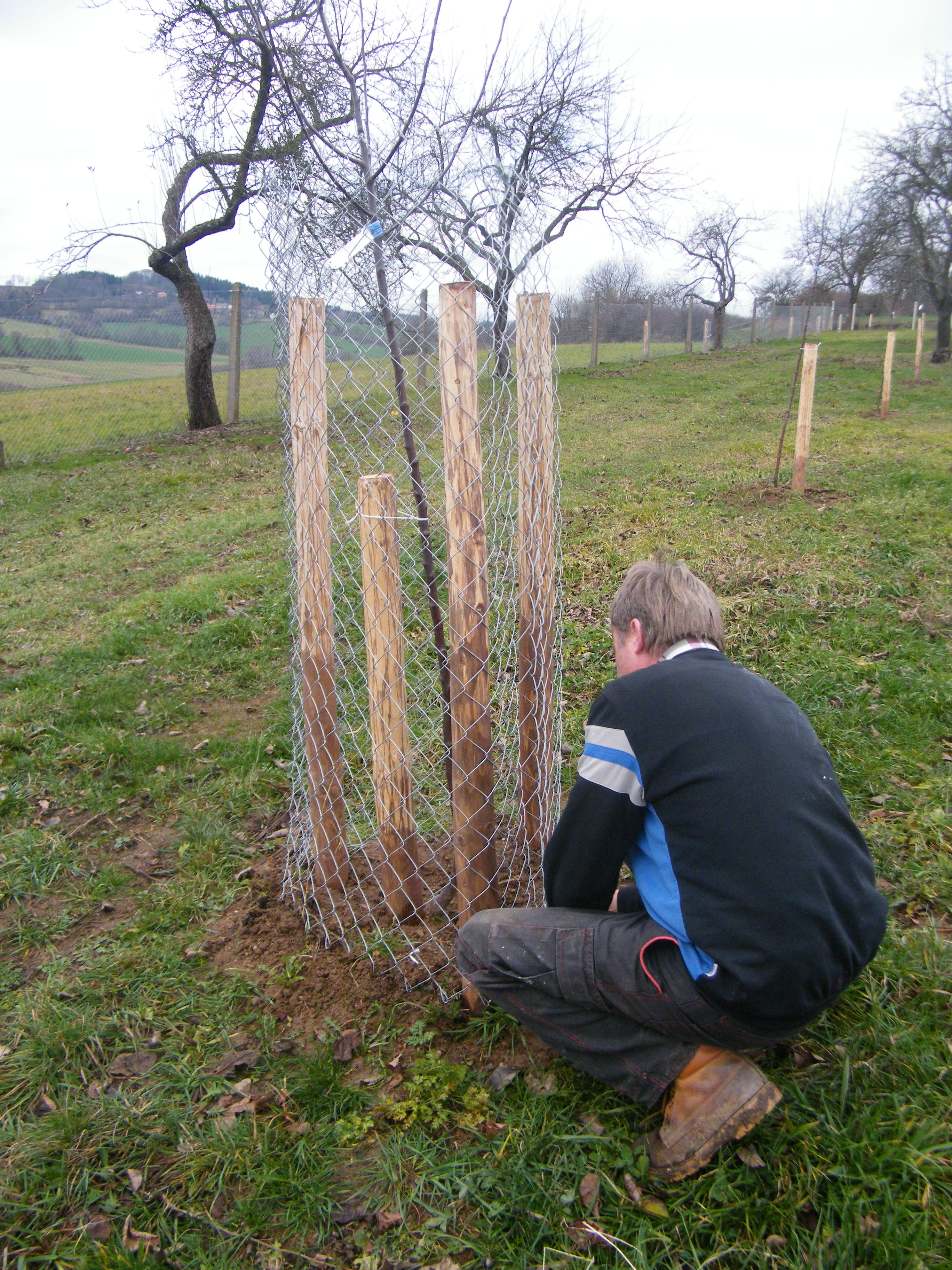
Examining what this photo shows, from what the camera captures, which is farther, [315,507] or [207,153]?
[207,153]

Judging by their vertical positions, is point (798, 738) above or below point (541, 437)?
below

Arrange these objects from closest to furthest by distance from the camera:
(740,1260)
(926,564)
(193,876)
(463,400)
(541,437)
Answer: (740,1260)
(463,400)
(541,437)
(193,876)
(926,564)

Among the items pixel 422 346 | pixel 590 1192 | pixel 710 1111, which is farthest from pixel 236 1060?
pixel 422 346

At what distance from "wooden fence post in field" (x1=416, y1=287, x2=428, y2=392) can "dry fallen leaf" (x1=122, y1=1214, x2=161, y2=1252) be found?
6.58 ft

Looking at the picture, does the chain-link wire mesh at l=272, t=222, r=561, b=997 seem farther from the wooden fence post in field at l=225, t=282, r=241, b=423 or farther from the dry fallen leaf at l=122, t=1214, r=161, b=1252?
the wooden fence post in field at l=225, t=282, r=241, b=423

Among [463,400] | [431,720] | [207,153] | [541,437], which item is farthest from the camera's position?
[207,153]

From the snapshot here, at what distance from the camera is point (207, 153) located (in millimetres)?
10984

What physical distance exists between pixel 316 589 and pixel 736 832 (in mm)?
1355

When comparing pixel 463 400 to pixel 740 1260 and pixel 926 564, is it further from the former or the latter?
pixel 926 564

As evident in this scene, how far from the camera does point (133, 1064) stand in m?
2.05

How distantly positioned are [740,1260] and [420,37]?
3.23 metres

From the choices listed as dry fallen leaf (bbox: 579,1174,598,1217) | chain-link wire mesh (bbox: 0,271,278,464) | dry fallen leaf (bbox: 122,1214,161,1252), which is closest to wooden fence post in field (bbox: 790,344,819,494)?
chain-link wire mesh (bbox: 0,271,278,464)

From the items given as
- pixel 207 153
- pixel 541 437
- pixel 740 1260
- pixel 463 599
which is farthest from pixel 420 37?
pixel 207 153

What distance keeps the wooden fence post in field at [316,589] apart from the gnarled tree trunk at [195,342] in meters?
10.8
